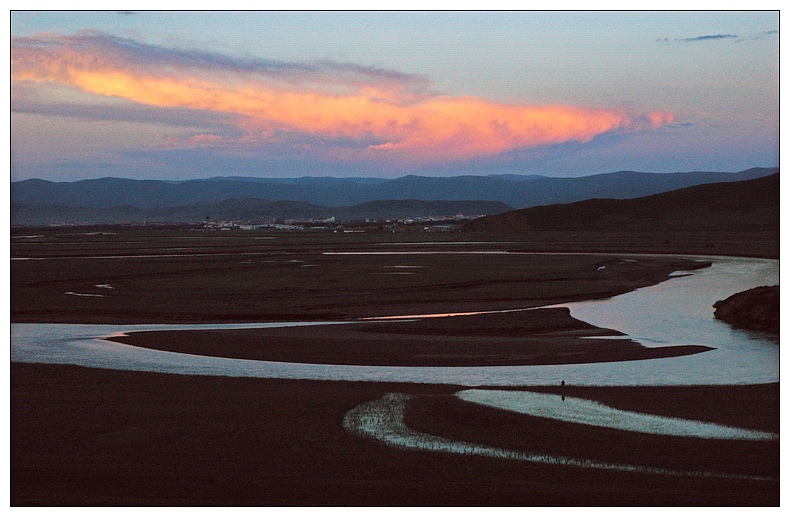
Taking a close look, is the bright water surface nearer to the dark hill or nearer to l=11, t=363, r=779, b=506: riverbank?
the dark hill

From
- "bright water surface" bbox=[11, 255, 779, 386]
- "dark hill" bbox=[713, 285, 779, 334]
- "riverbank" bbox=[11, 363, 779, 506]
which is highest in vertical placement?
"dark hill" bbox=[713, 285, 779, 334]

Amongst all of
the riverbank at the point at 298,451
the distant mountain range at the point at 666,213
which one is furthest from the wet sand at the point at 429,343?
the distant mountain range at the point at 666,213

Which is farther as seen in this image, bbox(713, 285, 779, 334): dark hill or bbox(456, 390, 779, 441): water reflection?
bbox(713, 285, 779, 334): dark hill

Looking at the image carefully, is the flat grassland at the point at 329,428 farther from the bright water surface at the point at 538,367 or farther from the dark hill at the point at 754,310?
the dark hill at the point at 754,310

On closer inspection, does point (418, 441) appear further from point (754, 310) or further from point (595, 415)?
point (754, 310)

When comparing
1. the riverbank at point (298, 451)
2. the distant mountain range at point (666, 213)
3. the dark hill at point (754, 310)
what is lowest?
the riverbank at point (298, 451)

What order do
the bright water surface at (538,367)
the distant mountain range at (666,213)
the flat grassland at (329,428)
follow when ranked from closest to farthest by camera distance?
the flat grassland at (329,428)
the bright water surface at (538,367)
the distant mountain range at (666,213)

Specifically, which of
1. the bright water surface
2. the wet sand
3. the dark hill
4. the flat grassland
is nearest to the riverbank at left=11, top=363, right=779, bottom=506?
the flat grassland
